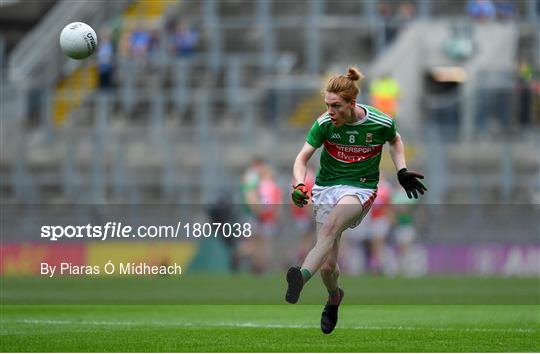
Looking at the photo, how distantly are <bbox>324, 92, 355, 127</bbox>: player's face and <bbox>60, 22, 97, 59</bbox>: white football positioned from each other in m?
3.08

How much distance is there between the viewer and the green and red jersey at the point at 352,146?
38.7 feet

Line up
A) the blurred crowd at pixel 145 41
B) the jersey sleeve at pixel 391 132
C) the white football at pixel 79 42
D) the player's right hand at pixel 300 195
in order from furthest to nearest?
the blurred crowd at pixel 145 41 < the white football at pixel 79 42 < the jersey sleeve at pixel 391 132 < the player's right hand at pixel 300 195

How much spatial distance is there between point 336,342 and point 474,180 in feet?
57.1

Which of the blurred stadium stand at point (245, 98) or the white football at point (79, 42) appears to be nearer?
the white football at point (79, 42)

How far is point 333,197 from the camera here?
466 inches

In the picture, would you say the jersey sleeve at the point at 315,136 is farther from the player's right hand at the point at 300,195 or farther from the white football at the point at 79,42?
the white football at the point at 79,42

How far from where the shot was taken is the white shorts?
11781 millimetres

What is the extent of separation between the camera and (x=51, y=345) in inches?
440

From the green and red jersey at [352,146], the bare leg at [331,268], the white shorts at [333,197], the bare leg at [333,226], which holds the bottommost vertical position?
the bare leg at [331,268]

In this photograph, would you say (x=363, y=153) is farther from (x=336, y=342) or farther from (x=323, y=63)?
(x=323, y=63)

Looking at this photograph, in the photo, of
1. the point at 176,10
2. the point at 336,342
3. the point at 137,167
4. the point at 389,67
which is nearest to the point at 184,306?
the point at 336,342

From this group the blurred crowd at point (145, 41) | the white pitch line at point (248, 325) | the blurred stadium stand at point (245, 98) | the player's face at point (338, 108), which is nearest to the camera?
the player's face at point (338, 108)

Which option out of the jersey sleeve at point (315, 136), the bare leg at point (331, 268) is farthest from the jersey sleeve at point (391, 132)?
the bare leg at point (331, 268)

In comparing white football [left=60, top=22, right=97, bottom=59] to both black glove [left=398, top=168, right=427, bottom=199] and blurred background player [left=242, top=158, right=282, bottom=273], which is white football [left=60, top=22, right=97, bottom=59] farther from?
blurred background player [left=242, top=158, right=282, bottom=273]
